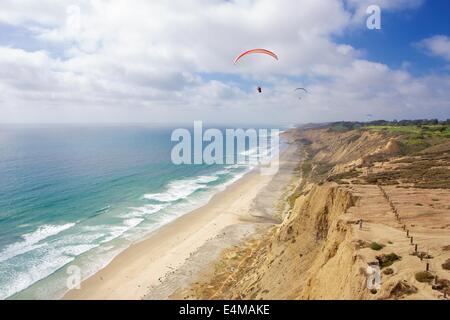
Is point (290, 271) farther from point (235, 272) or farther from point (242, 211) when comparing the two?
point (242, 211)

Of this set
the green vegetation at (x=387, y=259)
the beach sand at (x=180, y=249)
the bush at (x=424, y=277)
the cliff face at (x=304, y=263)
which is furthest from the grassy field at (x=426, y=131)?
the bush at (x=424, y=277)

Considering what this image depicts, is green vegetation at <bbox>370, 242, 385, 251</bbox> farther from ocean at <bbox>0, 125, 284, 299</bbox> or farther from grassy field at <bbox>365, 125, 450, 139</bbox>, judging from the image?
grassy field at <bbox>365, 125, 450, 139</bbox>

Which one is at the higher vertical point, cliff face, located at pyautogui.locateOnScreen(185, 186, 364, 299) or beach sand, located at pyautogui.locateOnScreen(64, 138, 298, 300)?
cliff face, located at pyautogui.locateOnScreen(185, 186, 364, 299)

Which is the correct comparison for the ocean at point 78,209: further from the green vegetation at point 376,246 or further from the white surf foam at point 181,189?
the green vegetation at point 376,246

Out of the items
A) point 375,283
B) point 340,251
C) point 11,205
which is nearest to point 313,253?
point 340,251

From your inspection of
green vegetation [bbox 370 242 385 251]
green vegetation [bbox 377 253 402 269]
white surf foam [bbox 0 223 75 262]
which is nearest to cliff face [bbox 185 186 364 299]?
green vegetation [bbox 370 242 385 251]

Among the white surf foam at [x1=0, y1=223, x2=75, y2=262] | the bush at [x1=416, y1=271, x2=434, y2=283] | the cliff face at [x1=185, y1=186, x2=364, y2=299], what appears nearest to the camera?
the bush at [x1=416, y1=271, x2=434, y2=283]
